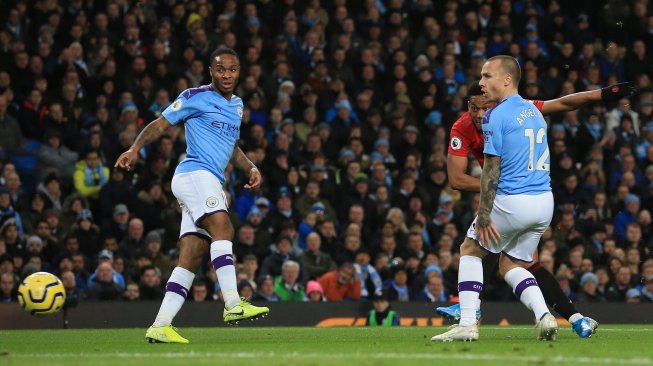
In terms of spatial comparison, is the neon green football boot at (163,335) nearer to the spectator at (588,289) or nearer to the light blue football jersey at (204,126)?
the light blue football jersey at (204,126)

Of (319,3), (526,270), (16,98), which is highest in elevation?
(319,3)

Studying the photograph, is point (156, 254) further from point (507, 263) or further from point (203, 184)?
point (507, 263)

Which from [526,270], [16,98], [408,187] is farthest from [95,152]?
[526,270]

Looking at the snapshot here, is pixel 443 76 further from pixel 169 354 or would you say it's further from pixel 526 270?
pixel 169 354

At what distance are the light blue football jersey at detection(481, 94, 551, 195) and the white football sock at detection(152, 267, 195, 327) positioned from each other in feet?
8.81

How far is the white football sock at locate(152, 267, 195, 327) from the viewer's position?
9.76 metres

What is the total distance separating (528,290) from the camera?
31.8ft

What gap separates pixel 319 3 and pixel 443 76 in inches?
107

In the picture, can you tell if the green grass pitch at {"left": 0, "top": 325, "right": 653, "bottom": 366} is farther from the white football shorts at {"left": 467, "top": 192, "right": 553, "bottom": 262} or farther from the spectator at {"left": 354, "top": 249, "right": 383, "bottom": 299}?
the spectator at {"left": 354, "top": 249, "right": 383, "bottom": 299}

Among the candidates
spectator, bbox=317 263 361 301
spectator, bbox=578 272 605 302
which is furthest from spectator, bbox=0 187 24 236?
spectator, bbox=578 272 605 302

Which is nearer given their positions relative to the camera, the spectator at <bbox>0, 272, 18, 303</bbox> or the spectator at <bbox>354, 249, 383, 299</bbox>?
the spectator at <bbox>0, 272, 18, 303</bbox>

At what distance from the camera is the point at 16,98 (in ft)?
59.9

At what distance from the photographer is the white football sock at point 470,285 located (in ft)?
31.3

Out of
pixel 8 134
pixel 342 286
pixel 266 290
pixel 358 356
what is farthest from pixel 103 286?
pixel 358 356
